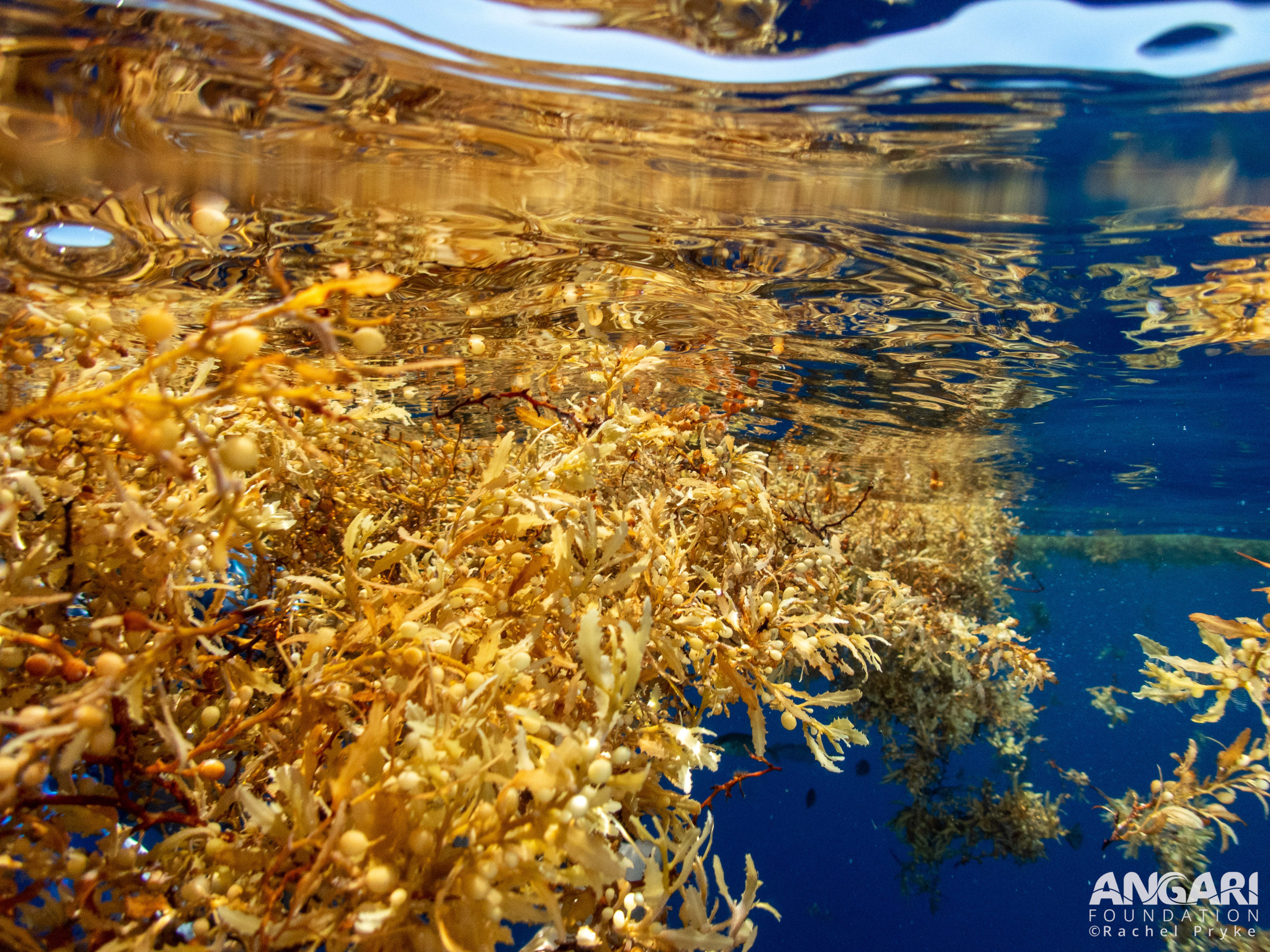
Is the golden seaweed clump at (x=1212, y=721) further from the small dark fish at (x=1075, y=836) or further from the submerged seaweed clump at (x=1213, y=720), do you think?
the small dark fish at (x=1075, y=836)

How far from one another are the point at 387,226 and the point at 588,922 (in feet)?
12.1

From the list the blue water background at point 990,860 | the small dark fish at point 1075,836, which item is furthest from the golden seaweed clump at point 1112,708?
the small dark fish at point 1075,836

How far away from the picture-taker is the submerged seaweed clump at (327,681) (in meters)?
0.86

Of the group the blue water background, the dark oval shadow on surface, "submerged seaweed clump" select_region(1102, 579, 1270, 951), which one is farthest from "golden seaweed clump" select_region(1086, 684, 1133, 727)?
the dark oval shadow on surface

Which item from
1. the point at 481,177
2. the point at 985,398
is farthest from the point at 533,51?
the point at 985,398

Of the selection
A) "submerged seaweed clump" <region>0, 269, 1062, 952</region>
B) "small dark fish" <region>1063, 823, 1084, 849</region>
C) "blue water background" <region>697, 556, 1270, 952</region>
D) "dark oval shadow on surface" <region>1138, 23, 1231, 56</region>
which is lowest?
"blue water background" <region>697, 556, 1270, 952</region>

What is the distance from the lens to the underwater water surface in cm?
236

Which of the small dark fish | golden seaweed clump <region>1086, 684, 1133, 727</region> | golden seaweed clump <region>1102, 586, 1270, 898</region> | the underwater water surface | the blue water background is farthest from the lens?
the blue water background

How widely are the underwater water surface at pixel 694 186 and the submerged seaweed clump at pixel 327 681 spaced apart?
28cm

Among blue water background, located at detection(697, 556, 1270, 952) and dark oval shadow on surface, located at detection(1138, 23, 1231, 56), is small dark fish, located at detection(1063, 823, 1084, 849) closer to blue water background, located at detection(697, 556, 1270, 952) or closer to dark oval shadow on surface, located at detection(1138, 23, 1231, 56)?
blue water background, located at detection(697, 556, 1270, 952)

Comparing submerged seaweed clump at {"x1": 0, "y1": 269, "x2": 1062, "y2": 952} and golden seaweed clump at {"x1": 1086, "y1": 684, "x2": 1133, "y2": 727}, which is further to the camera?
golden seaweed clump at {"x1": 1086, "y1": 684, "x2": 1133, "y2": 727}

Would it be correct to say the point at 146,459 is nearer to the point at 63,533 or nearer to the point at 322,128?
the point at 63,533

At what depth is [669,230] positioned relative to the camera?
388 cm

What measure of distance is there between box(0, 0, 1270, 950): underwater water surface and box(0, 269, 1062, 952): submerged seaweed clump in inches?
10.9
